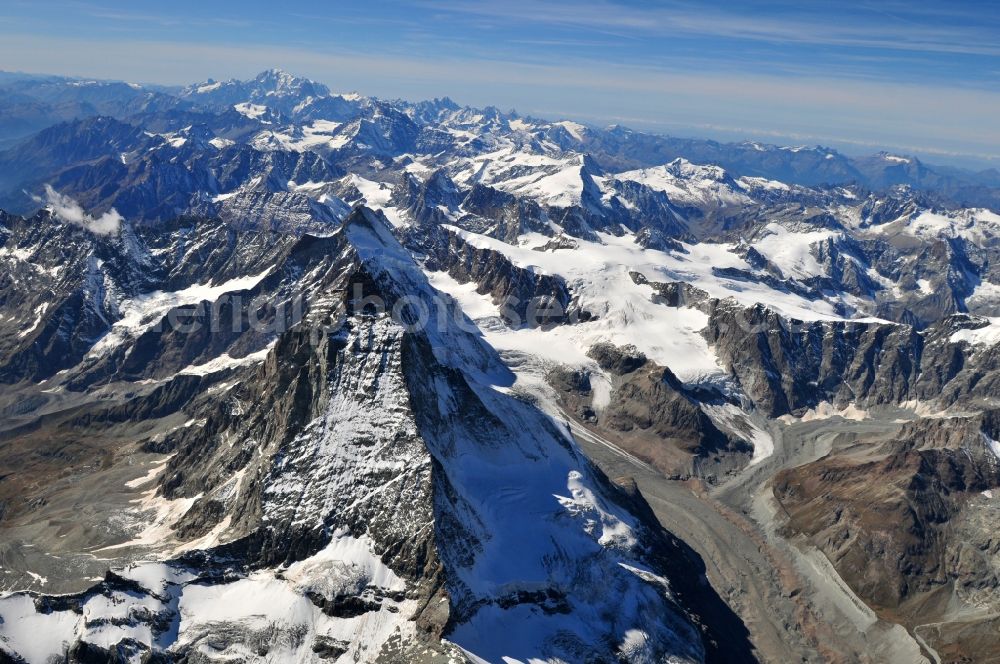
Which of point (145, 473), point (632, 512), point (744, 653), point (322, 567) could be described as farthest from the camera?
point (145, 473)

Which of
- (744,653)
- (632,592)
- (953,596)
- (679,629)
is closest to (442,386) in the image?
(632,592)

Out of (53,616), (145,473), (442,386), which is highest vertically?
(442,386)

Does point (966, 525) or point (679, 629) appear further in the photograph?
point (966, 525)

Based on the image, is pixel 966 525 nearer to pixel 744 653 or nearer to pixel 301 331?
pixel 744 653

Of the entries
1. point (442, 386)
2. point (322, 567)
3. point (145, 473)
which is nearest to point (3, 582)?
point (145, 473)

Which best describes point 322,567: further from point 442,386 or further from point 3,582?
point 3,582

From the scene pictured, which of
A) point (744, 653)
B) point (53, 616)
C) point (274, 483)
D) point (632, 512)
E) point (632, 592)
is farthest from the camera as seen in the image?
A: point (632, 512)

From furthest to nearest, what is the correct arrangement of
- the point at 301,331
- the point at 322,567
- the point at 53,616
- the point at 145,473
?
the point at 145,473 → the point at 301,331 → the point at 322,567 → the point at 53,616

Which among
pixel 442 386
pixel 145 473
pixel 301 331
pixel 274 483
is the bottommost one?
pixel 145 473

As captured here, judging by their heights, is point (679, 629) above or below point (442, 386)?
below
